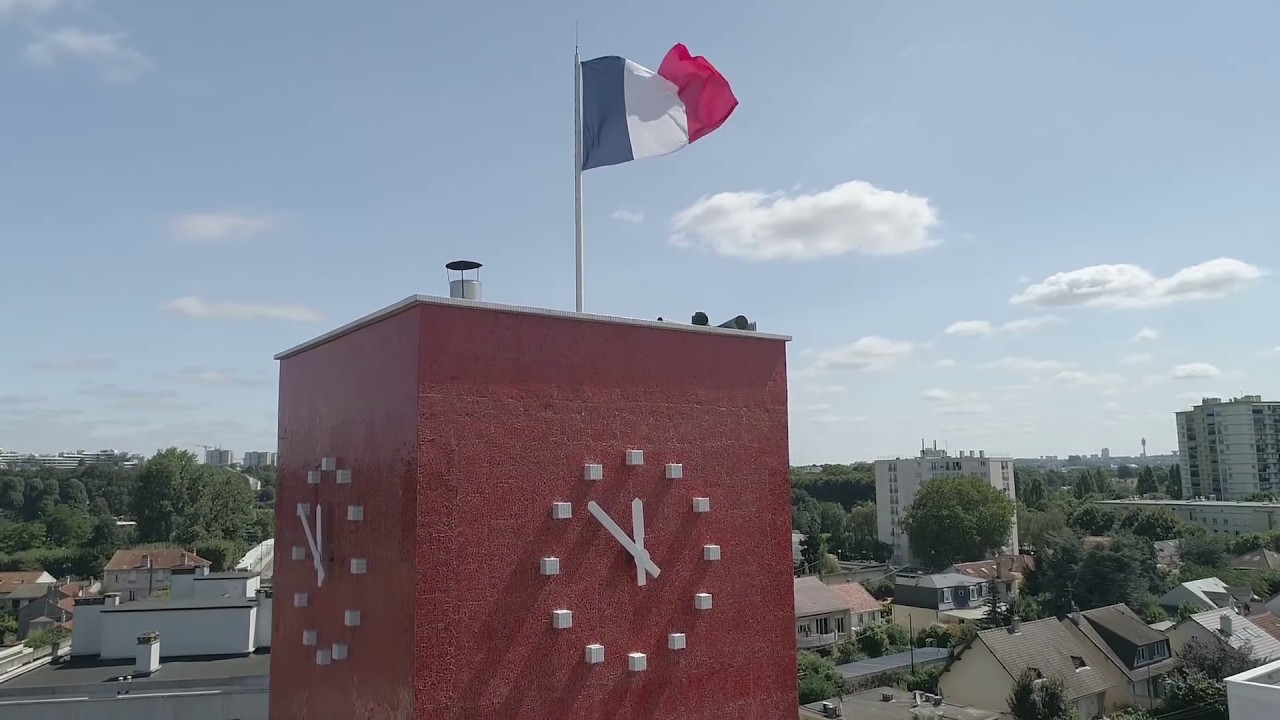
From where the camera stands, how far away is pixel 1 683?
64.8ft

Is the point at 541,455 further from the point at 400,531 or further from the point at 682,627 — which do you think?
the point at 682,627

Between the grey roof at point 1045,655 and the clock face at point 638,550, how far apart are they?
2800 cm

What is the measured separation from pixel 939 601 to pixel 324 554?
162 ft

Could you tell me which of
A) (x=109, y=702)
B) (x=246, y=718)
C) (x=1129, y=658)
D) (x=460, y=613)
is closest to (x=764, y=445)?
(x=460, y=613)

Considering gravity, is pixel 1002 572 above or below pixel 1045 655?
below

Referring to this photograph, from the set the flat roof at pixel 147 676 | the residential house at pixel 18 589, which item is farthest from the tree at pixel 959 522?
the residential house at pixel 18 589

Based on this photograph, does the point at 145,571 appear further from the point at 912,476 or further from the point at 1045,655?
the point at 912,476

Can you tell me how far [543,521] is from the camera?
7680mm

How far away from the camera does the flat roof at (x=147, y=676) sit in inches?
781

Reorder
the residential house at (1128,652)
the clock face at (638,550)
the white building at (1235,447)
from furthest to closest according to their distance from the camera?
the white building at (1235,447)
the residential house at (1128,652)
the clock face at (638,550)

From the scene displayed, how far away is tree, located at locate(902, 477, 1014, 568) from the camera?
6944 cm

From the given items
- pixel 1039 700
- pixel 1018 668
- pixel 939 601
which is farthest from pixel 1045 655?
pixel 939 601

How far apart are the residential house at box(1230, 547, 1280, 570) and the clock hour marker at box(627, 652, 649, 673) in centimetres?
6853

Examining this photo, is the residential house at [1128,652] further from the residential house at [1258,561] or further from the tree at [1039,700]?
the residential house at [1258,561]
